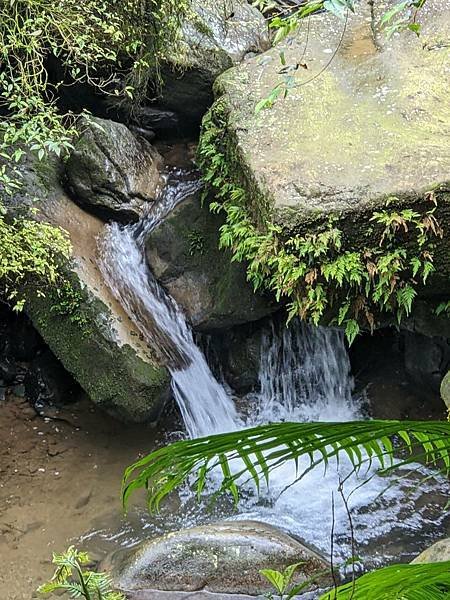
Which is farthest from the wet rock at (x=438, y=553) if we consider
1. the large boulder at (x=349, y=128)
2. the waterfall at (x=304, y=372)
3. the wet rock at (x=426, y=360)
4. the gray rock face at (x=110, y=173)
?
the gray rock face at (x=110, y=173)

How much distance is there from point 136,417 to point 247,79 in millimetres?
3242

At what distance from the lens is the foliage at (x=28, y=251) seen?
14.3 ft

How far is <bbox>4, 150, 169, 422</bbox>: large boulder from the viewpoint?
502 cm

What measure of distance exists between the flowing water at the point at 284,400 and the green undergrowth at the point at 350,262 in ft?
3.77

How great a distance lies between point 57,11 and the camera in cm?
427

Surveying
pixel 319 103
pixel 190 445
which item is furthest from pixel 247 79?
pixel 190 445

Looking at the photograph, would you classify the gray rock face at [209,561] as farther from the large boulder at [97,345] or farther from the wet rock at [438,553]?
the large boulder at [97,345]

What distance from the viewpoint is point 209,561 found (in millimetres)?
3924

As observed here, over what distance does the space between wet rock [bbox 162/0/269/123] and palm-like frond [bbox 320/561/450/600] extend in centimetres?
605

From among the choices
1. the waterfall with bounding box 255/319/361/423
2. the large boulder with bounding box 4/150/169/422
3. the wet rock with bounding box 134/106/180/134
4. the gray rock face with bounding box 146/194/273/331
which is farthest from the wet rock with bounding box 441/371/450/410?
the wet rock with bounding box 134/106/180/134

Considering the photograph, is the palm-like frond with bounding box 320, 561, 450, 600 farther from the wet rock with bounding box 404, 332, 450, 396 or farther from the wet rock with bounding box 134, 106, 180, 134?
the wet rock with bounding box 134, 106, 180, 134

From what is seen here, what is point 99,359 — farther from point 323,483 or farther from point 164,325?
point 323,483

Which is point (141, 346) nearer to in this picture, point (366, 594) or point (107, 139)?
point (107, 139)

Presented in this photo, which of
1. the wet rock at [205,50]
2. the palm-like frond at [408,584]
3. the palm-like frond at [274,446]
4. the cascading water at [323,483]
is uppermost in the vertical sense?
the wet rock at [205,50]
